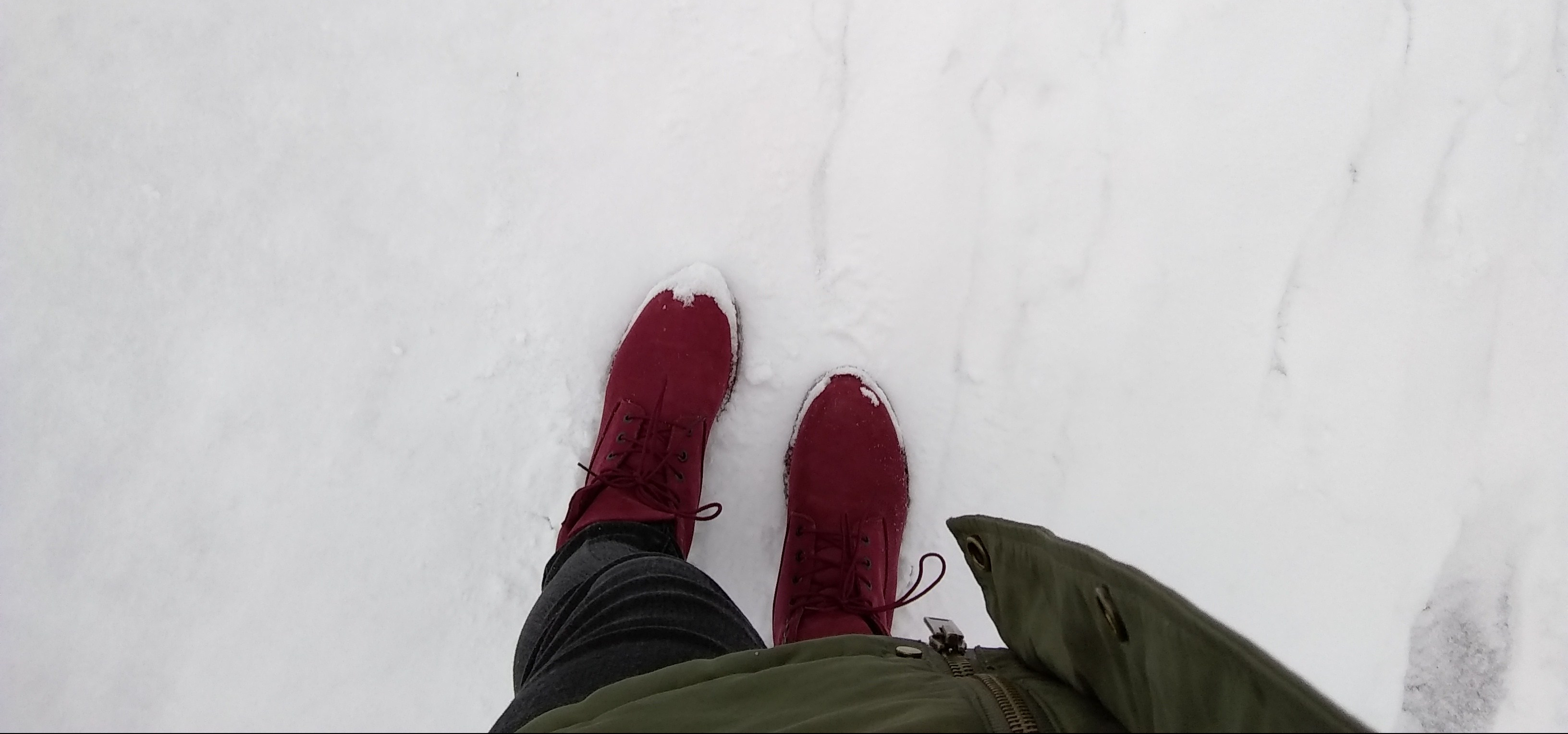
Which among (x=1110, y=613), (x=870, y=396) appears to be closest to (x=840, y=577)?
(x=870, y=396)

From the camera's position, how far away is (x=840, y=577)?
95cm

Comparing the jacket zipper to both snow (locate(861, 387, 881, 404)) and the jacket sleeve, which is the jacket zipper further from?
snow (locate(861, 387, 881, 404))

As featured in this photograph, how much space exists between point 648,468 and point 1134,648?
0.67 metres

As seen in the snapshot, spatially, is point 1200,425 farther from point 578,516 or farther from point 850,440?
point 578,516

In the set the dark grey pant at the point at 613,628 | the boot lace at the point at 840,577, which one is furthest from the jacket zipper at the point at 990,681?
the boot lace at the point at 840,577

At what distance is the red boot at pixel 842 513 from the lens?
37.1 inches

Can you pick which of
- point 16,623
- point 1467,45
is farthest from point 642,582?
point 1467,45

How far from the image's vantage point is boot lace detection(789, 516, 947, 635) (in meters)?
0.94

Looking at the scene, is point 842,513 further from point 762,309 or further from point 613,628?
point 613,628

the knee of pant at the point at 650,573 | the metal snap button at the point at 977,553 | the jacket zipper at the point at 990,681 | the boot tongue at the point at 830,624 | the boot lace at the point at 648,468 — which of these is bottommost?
the jacket zipper at the point at 990,681

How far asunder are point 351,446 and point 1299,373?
111cm

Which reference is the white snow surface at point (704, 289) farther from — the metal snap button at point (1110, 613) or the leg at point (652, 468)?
the metal snap button at point (1110, 613)

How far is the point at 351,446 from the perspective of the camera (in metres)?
1.00

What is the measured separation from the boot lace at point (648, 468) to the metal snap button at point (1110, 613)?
0.58 meters
